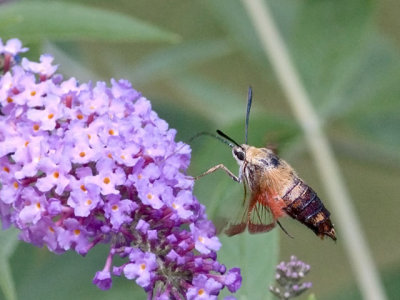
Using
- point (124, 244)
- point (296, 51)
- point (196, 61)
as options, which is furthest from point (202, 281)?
point (196, 61)

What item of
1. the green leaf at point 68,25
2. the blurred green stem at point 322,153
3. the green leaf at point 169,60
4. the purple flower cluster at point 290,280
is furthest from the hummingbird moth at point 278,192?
the green leaf at point 169,60

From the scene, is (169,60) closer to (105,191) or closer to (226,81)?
(226,81)

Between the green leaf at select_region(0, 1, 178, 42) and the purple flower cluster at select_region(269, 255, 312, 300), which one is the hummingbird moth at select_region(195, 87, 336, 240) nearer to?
the purple flower cluster at select_region(269, 255, 312, 300)

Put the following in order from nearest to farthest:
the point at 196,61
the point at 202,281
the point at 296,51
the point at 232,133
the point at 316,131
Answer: the point at 202,281
the point at 232,133
the point at 316,131
the point at 296,51
the point at 196,61

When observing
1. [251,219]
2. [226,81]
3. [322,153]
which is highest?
[226,81]

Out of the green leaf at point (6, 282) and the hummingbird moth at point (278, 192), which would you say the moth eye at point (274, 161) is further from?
the green leaf at point (6, 282)

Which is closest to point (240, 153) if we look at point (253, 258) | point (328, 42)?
point (253, 258)

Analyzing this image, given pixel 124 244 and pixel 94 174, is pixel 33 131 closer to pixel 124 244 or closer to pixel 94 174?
pixel 94 174
